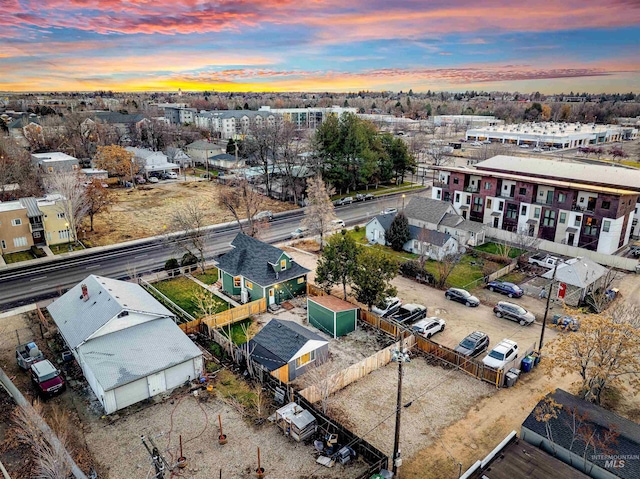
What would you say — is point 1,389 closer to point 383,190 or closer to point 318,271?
point 318,271

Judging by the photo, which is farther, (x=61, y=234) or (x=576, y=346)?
(x=61, y=234)

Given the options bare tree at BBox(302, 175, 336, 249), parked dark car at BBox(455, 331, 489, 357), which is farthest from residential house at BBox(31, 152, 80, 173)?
parked dark car at BBox(455, 331, 489, 357)

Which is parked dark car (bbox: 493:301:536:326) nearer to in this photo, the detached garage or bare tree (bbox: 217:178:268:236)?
the detached garage

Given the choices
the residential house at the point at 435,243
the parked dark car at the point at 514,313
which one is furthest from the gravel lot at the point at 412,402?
the residential house at the point at 435,243

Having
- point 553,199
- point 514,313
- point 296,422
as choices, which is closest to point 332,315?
point 296,422

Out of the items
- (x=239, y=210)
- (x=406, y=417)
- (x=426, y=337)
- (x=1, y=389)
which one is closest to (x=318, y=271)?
(x=426, y=337)
